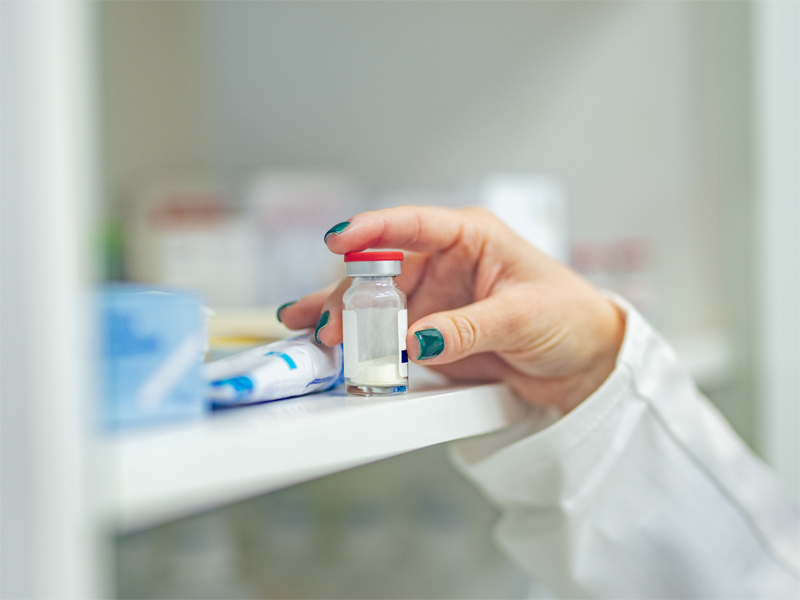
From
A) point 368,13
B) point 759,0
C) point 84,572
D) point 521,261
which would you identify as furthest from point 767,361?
point 84,572

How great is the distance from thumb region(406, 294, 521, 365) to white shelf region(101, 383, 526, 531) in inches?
0.9

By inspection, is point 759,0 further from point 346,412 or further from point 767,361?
point 346,412

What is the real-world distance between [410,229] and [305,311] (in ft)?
0.24

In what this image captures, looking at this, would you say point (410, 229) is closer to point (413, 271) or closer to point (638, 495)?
point (413, 271)

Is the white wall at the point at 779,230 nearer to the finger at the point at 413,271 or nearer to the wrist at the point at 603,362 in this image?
the wrist at the point at 603,362

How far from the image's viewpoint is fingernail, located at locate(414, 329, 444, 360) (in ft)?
1.01

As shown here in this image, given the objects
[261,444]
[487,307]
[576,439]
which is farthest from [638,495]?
[261,444]

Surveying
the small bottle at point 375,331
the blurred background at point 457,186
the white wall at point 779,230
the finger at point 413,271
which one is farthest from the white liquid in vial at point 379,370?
the white wall at point 779,230

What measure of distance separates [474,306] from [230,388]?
0.14 metres

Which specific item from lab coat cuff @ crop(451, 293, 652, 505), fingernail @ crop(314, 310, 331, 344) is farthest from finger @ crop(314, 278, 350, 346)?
lab coat cuff @ crop(451, 293, 652, 505)

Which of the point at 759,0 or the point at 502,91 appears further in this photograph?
the point at 502,91

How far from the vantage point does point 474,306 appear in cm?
35

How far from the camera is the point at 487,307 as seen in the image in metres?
0.35

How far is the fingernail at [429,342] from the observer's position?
0.31 m
